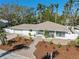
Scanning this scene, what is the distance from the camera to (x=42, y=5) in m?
80.1

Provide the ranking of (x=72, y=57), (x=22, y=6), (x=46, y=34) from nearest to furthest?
(x=72, y=57) < (x=46, y=34) < (x=22, y=6)

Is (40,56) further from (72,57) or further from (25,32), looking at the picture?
A: (25,32)

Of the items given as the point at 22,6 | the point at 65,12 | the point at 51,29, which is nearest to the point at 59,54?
the point at 51,29

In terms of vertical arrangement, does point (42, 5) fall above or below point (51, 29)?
above

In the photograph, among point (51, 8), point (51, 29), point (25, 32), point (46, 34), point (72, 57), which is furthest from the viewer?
point (51, 8)

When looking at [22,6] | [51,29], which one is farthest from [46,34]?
[22,6]

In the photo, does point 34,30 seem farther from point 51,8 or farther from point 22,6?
point 51,8

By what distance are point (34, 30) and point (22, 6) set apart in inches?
1281

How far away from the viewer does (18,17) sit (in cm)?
7156

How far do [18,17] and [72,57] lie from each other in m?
52.0

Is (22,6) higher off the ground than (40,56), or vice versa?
(22,6)

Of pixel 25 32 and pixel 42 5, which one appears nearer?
pixel 25 32

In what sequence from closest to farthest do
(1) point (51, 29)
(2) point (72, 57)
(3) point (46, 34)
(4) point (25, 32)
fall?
(2) point (72, 57) < (3) point (46, 34) < (1) point (51, 29) < (4) point (25, 32)

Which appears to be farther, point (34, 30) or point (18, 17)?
point (18, 17)
